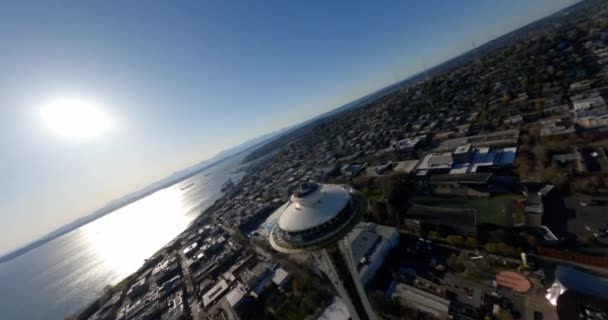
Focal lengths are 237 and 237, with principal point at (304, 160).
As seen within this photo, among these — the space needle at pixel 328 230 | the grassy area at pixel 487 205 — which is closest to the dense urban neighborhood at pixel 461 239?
the grassy area at pixel 487 205

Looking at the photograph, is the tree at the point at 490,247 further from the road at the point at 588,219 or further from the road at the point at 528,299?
the road at the point at 588,219

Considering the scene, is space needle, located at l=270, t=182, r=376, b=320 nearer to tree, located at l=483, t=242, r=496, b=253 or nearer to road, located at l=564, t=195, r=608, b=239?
tree, located at l=483, t=242, r=496, b=253

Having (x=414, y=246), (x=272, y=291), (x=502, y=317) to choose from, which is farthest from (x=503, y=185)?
(x=272, y=291)

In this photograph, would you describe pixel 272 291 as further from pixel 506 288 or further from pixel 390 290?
pixel 506 288

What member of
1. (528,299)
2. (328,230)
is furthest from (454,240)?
(328,230)

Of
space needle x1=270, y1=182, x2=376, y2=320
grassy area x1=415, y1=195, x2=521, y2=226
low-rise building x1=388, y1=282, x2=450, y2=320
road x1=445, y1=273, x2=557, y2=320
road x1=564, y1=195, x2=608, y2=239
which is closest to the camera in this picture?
space needle x1=270, y1=182, x2=376, y2=320

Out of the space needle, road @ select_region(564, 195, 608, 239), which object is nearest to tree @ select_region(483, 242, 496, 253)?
road @ select_region(564, 195, 608, 239)
